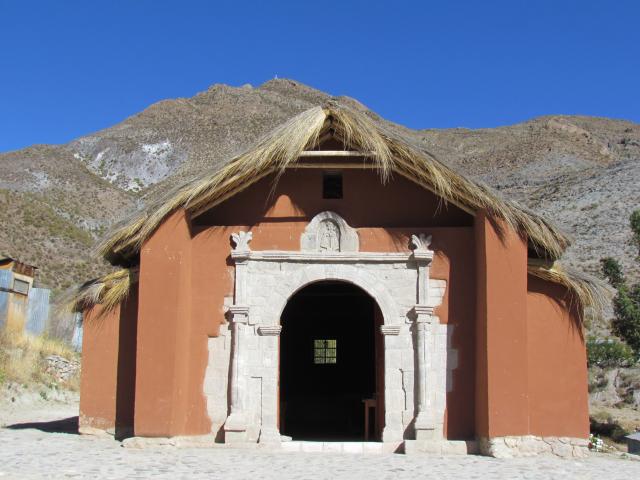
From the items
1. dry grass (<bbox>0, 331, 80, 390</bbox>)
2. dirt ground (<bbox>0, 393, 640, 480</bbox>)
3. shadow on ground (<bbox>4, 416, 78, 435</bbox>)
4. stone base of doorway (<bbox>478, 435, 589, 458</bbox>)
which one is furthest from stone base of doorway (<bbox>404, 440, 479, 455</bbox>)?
dry grass (<bbox>0, 331, 80, 390</bbox>)

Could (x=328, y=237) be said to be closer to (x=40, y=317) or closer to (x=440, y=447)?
(x=440, y=447)

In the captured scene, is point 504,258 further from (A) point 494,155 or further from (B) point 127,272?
(A) point 494,155

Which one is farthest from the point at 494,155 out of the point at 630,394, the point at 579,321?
the point at 579,321

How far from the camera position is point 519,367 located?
10.0m

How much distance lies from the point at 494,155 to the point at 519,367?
57.5m

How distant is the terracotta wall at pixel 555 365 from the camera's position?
10320 mm

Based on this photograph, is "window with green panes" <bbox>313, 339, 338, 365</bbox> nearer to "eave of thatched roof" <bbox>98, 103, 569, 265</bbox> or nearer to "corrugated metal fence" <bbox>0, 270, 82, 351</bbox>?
"corrugated metal fence" <bbox>0, 270, 82, 351</bbox>

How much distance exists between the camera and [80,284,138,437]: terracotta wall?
10711mm

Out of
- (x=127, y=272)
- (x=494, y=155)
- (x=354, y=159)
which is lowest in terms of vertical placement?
(x=127, y=272)

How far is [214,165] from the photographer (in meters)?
10.7

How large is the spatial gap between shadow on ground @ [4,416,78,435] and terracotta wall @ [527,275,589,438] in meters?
6.69

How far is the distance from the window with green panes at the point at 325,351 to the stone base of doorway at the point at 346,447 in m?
9.43

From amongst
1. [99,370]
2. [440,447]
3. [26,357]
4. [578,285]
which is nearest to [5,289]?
[26,357]

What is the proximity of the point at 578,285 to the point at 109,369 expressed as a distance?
22.1 ft
